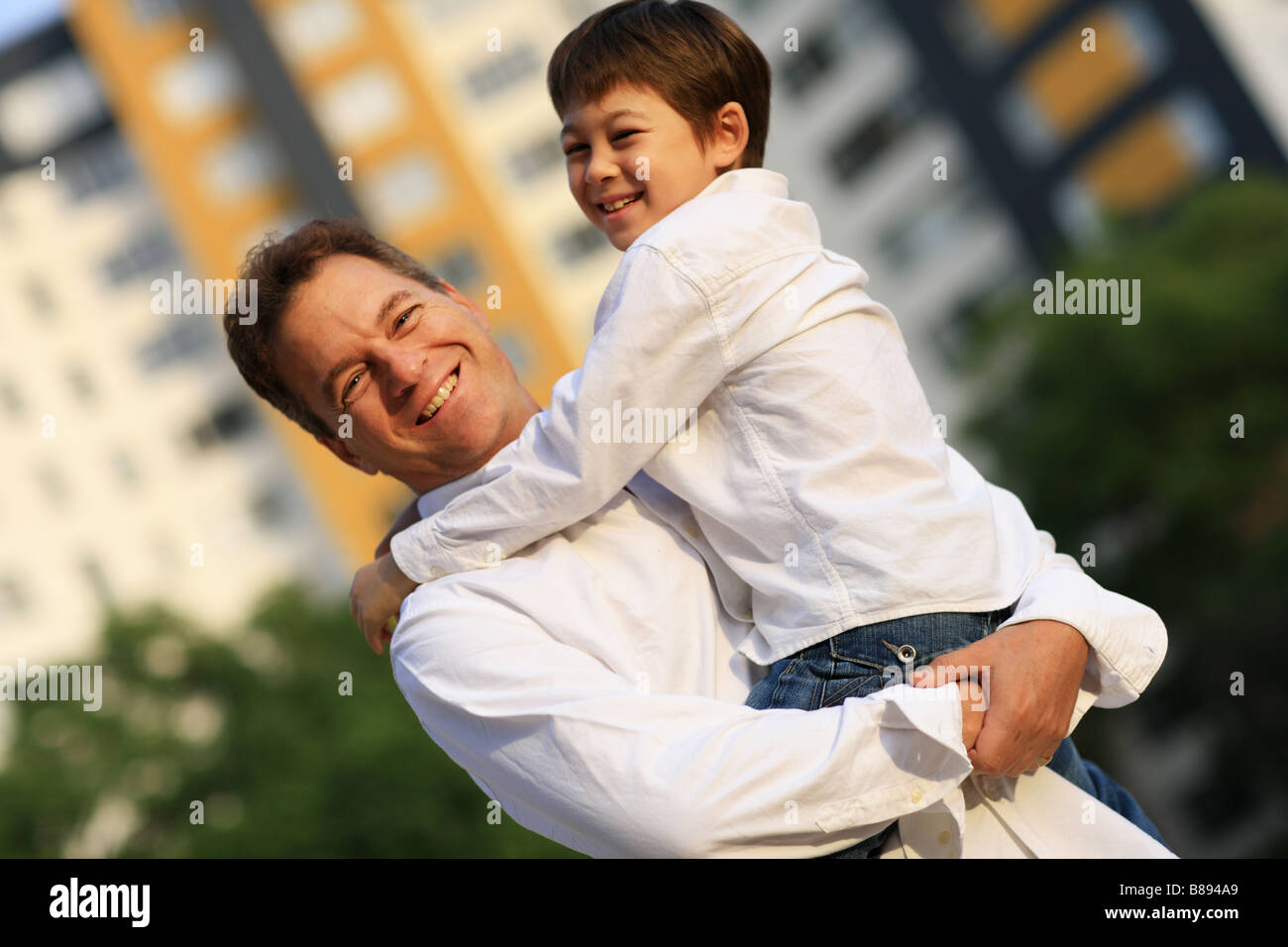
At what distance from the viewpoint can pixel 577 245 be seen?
128 ft

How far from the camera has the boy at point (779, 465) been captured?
7.90 feet

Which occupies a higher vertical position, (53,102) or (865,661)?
(53,102)

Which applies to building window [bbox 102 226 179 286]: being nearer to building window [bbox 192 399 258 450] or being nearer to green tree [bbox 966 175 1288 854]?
building window [bbox 192 399 258 450]

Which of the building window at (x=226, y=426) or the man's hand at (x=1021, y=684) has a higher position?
the building window at (x=226, y=426)

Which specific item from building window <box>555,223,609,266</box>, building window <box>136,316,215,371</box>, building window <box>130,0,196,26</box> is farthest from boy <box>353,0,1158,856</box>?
building window <box>136,316,215,371</box>

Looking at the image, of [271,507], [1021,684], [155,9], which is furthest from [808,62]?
[1021,684]

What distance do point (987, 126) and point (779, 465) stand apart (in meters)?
30.1

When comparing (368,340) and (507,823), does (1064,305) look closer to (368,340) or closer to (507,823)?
(507,823)

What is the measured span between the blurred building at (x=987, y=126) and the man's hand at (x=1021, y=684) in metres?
23.7

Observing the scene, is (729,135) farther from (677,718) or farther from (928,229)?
(928,229)

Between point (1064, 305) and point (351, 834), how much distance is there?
13.7m

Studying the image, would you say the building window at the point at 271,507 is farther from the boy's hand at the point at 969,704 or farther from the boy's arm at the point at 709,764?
the boy's hand at the point at 969,704

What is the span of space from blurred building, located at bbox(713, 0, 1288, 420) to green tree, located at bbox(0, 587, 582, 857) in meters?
13.3

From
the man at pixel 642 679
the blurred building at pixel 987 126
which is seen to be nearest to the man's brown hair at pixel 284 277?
the man at pixel 642 679
